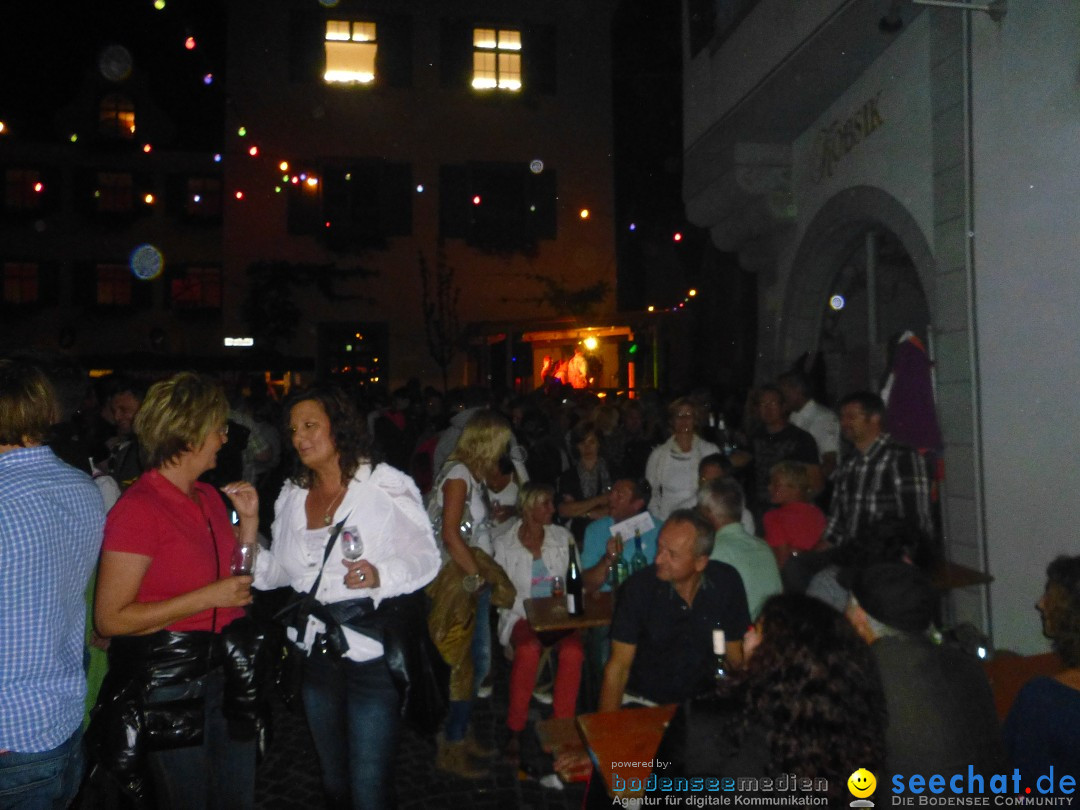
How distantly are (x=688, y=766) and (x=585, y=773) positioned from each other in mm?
1588

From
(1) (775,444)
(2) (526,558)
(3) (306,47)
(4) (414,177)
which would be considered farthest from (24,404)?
(3) (306,47)

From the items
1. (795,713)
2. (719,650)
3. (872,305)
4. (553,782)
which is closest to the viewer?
(795,713)

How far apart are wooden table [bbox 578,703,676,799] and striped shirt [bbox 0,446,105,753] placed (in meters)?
1.71

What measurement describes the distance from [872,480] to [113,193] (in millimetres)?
20655

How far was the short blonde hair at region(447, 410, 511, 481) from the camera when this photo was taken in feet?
16.3

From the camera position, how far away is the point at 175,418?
2.89 metres

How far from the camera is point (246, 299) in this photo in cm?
1834

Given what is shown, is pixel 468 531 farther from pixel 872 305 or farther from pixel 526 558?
pixel 872 305

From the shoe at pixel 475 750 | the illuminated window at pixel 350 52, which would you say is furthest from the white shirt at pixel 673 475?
the illuminated window at pixel 350 52

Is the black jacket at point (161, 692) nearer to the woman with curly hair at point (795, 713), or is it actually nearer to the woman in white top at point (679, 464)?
the woman with curly hair at point (795, 713)

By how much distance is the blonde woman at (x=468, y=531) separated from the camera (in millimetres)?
4723

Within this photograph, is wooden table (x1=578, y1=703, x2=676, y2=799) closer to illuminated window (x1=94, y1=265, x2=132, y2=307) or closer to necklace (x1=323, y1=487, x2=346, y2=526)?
necklace (x1=323, y1=487, x2=346, y2=526)

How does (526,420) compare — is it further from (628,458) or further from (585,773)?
(585,773)

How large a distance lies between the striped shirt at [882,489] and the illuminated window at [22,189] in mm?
21229
